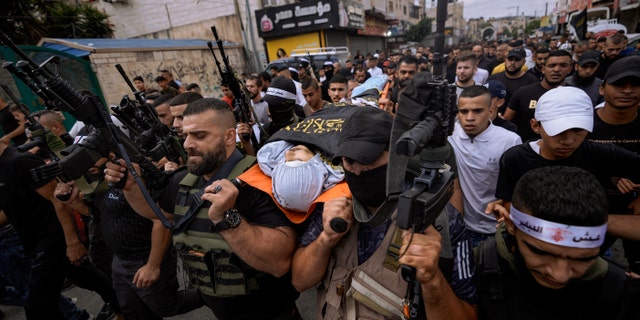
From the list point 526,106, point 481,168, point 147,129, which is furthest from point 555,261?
point 147,129

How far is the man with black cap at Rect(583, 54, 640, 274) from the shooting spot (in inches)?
91.3

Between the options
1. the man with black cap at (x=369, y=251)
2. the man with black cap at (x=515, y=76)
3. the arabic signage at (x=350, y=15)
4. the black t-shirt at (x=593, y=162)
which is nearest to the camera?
the man with black cap at (x=369, y=251)

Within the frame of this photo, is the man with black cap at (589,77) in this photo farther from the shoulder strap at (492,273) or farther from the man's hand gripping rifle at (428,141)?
the man's hand gripping rifle at (428,141)

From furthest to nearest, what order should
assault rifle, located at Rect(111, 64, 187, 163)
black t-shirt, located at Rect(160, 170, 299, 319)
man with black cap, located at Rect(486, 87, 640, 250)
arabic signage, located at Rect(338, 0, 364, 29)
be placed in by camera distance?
arabic signage, located at Rect(338, 0, 364, 29) → assault rifle, located at Rect(111, 64, 187, 163) → man with black cap, located at Rect(486, 87, 640, 250) → black t-shirt, located at Rect(160, 170, 299, 319)

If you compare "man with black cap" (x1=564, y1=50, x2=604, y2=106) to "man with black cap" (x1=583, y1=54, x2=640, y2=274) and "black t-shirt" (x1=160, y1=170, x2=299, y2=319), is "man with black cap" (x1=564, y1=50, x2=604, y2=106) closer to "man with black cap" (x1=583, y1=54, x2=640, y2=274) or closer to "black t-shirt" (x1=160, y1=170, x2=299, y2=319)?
"man with black cap" (x1=583, y1=54, x2=640, y2=274)

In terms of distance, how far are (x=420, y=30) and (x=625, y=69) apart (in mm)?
43539

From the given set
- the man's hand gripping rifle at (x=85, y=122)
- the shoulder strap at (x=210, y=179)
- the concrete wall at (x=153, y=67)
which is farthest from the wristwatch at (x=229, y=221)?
the concrete wall at (x=153, y=67)

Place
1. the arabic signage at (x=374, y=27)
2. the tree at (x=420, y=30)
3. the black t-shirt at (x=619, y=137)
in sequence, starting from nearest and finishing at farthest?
the black t-shirt at (x=619, y=137) < the arabic signage at (x=374, y=27) < the tree at (x=420, y=30)

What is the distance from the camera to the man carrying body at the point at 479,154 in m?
2.51

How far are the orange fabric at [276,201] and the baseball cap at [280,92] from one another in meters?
2.18

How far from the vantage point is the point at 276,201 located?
63.9 inches

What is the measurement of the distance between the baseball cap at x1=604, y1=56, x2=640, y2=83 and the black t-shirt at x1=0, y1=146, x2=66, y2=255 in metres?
4.77

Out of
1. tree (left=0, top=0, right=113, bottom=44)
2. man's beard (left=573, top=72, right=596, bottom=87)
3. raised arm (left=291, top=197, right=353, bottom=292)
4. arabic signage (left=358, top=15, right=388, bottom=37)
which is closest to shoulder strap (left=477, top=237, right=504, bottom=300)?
raised arm (left=291, top=197, right=353, bottom=292)

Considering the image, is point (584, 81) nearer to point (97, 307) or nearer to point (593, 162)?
point (593, 162)
